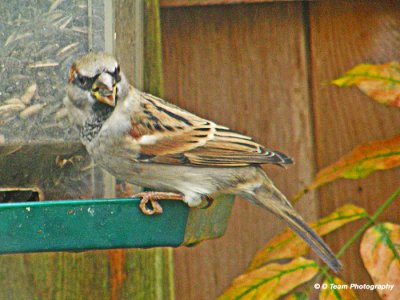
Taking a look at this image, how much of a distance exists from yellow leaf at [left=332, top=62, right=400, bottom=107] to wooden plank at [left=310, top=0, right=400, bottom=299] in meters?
0.65

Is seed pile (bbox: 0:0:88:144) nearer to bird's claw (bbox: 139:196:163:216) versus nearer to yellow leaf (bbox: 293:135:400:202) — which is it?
bird's claw (bbox: 139:196:163:216)

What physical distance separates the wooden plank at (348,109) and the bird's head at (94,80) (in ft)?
2.79

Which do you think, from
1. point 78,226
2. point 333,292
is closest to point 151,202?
point 78,226

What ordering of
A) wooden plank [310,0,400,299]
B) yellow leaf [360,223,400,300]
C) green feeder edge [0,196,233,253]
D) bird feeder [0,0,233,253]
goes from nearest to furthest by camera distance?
green feeder edge [0,196,233,253] → yellow leaf [360,223,400,300] → bird feeder [0,0,233,253] → wooden plank [310,0,400,299]

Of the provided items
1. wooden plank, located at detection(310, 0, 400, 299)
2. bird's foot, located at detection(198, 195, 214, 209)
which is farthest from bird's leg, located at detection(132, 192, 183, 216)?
wooden plank, located at detection(310, 0, 400, 299)

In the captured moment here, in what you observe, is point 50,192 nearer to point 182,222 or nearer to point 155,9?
point 182,222

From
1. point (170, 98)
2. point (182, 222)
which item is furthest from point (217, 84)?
point (182, 222)

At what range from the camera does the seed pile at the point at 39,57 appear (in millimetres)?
2752

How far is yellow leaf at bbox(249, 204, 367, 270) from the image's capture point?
2559mm

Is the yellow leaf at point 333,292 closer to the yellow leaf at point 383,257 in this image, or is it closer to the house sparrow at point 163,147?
the yellow leaf at point 383,257

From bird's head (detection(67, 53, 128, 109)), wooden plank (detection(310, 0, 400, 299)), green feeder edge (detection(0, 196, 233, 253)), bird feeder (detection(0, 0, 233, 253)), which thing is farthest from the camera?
wooden plank (detection(310, 0, 400, 299))

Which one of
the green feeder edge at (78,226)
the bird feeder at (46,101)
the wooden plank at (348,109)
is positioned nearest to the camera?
the green feeder edge at (78,226)

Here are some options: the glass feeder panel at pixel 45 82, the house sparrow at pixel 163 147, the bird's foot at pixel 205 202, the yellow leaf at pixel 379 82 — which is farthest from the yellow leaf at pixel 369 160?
the glass feeder panel at pixel 45 82

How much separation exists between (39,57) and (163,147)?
0.45 metres
